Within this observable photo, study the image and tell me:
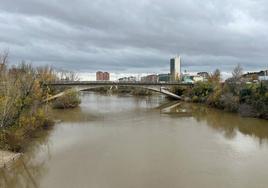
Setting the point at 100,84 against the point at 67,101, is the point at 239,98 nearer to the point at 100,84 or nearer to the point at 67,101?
the point at 67,101

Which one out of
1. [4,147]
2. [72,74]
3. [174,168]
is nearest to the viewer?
[174,168]

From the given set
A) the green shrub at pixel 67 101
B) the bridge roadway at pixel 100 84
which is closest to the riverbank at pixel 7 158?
the green shrub at pixel 67 101

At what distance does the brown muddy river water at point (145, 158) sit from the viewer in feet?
48.4

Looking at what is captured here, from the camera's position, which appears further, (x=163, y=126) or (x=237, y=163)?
(x=163, y=126)

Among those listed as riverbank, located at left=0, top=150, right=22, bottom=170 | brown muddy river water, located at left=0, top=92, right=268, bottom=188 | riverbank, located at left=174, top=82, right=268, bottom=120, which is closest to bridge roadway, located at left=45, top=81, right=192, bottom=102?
riverbank, located at left=174, top=82, right=268, bottom=120

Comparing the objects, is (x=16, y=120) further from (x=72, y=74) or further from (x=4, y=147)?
(x=72, y=74)

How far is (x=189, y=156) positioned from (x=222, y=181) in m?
4.50

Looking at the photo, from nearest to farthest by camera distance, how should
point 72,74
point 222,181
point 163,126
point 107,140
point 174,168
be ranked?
point 222,181 < point 174,168 < point 107,140 < point 163,126 < point 72,74

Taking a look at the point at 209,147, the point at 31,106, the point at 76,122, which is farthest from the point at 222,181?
the point at 76,122

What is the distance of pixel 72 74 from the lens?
83.6 meters

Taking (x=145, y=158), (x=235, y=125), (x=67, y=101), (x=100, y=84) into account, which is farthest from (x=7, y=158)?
(x=100, y=84)

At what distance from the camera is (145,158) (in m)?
18.5

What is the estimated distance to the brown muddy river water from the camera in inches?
580

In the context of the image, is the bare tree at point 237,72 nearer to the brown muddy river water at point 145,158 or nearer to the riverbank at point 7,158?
the brown muddy river water at point 145,158
